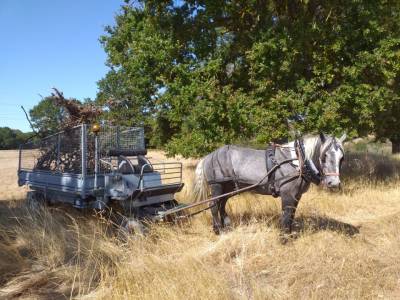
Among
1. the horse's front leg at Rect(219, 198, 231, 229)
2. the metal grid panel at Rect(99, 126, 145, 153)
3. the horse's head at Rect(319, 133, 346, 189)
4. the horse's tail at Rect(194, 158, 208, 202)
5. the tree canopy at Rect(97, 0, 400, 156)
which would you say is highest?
the tree canopy at Rect(97, 0, 400, 156)

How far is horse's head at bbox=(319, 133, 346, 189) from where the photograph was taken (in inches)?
207

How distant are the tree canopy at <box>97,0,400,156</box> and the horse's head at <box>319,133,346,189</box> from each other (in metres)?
4.23

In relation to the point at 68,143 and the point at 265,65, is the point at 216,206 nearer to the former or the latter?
the point at 68,143

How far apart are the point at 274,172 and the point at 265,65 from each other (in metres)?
4.52

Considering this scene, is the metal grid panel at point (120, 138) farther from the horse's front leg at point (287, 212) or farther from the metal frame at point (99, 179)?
the horse's front leg at point (287, 212)

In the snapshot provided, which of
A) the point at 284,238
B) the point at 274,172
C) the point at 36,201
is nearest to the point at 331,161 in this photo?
the point at 274,172

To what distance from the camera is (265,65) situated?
979cm

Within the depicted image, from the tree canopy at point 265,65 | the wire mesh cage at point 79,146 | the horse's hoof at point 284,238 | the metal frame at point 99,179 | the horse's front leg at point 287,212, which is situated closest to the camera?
the horse's hoof at point 284,238

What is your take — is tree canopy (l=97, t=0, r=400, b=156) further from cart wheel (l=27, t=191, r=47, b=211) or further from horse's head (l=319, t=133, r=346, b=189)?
horse's head (l=319, t=133, r=346, b=189)

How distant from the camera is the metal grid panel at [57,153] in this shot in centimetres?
684

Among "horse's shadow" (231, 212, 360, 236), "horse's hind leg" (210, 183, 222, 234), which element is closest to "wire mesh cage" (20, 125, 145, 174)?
"horse's hind leg" (210, 183, 222, 234)

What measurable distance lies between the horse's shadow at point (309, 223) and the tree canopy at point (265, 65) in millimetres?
2808

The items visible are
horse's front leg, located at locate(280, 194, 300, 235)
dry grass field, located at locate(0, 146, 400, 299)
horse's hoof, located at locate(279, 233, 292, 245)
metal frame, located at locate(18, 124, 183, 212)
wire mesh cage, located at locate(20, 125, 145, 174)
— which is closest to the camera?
dry grass field, located at locate(0, 146, 400, 299)

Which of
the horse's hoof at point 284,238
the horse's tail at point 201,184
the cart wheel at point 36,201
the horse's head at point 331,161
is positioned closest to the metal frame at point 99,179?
the cart wheel at point 36,201
